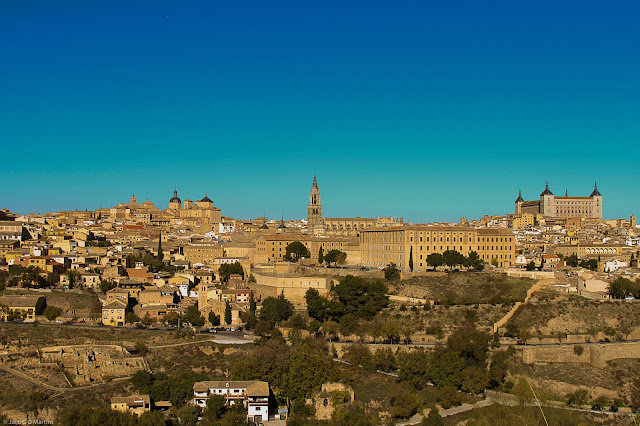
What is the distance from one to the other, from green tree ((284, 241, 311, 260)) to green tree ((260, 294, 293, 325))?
17519mm

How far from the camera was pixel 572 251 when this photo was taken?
65688 mm

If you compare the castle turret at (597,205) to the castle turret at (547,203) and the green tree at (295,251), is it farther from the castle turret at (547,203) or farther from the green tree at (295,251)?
the green tree at (295,251)

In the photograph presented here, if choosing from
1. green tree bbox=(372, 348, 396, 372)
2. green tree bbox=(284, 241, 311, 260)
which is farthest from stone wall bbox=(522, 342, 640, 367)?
green tree bbox=(284, 241, 311, 260)

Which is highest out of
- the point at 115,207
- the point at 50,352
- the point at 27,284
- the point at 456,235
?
the point at 115,207

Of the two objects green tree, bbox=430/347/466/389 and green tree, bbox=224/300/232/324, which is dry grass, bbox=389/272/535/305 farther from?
green tree, bbox=224/300/232/324

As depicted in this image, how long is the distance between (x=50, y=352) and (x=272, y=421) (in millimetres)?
12556

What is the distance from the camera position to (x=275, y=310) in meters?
42.1

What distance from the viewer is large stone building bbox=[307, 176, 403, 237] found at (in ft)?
303

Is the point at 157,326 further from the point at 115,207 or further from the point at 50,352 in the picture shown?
the point at 115,207

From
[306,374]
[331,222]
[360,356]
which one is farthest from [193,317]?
[331,222]

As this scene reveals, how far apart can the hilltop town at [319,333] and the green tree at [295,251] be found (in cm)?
18

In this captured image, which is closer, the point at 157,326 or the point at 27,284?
the point at 157,326

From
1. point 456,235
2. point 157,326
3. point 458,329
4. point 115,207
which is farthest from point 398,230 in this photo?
point 115,207

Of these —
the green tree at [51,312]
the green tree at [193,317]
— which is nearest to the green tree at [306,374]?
the green tree at [193,317]
